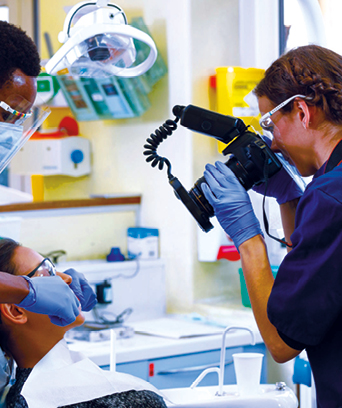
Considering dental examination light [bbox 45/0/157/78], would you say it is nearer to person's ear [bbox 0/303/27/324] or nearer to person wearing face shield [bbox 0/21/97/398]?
person wearing face shield [bbox 0/21/97/398]

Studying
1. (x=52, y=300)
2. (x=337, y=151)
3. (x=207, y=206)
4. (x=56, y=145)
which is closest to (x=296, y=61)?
(x=337, y=151)

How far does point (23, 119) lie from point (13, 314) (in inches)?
20.4

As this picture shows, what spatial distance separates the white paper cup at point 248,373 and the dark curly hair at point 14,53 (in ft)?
3.21

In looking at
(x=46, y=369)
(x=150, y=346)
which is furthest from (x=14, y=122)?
(x=150, y=346)

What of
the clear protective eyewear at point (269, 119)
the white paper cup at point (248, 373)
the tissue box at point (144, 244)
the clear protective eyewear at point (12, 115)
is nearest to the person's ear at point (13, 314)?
the clear protective eyewear at point (12, 115)

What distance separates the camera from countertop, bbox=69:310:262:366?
2071 millimetres

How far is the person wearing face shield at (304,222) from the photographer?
1062mm

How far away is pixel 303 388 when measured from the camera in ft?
7.54

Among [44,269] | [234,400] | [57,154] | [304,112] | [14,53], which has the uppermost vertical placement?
[14,53]

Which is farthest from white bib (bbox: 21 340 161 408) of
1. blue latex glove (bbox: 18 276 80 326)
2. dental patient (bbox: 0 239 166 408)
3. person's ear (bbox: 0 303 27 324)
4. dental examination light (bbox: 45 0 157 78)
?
dental examination light (bbox: 45 0 157 78)

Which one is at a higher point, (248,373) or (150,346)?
(248,373)

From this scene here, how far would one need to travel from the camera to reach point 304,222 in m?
1.10

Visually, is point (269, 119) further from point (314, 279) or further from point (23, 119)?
point (23, 119)

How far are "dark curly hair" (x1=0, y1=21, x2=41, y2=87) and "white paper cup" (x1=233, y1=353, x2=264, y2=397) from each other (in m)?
0.98
